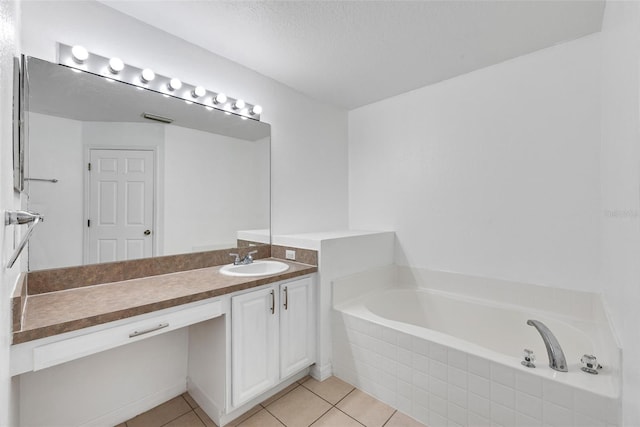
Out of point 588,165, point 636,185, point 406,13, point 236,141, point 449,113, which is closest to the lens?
point 636,185

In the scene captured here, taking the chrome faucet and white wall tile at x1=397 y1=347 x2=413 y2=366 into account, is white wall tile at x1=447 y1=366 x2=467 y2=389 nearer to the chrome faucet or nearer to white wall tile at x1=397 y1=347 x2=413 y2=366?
white wall tile at x1=397 y1=347 x2=413 y2=366

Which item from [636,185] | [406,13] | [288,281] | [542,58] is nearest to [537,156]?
[542,58]

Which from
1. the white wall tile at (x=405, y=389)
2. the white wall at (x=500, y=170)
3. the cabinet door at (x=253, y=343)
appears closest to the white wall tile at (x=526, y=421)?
the white wall tile at (x=405, y=389)

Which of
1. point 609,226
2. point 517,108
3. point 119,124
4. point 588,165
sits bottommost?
point 609,226

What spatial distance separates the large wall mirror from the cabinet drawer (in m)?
0.56

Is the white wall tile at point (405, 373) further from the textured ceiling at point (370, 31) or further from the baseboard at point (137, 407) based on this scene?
the textured ceiling at point (370, 31)

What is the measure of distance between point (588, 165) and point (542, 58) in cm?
81

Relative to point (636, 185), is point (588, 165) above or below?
above

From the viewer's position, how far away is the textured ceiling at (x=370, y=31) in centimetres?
159

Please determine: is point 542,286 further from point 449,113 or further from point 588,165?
point 449,113

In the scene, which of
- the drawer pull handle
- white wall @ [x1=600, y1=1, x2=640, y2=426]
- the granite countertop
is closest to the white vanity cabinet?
the granite countertop

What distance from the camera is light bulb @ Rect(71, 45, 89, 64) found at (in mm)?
1474

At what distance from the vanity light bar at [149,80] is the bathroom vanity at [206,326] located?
1.20m

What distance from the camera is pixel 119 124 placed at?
1680mm
